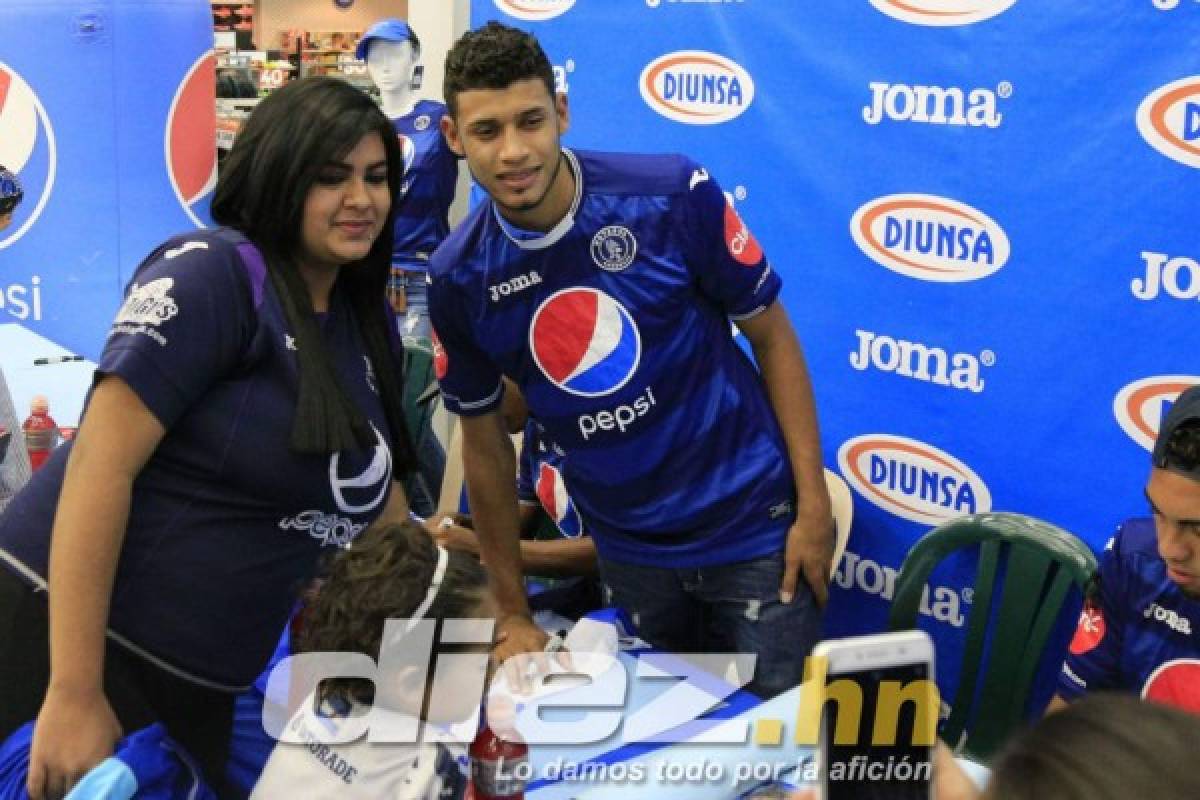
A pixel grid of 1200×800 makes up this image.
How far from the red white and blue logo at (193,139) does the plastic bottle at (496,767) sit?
3.90 metres

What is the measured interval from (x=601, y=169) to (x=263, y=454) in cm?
82

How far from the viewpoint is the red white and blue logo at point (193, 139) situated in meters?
5.06

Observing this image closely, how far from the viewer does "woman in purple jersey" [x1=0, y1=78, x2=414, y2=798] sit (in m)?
1.52

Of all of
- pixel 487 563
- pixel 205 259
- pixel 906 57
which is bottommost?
pixel 487 563

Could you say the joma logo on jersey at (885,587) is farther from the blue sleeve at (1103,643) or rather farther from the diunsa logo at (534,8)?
the diunsa logo at (534,8)

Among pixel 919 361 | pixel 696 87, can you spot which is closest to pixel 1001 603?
pixel 919 361

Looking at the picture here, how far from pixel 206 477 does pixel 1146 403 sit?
1.89 meters

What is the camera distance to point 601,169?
2.17 meters

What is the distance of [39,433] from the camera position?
3139 mm

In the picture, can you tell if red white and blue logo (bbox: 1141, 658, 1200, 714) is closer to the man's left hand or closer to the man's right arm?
the man's left hand

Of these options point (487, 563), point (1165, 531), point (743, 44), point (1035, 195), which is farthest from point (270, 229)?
point (743, 44)

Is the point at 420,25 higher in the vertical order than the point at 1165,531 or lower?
higher

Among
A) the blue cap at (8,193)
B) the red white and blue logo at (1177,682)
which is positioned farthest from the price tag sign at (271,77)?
the red white and blue logo at (1177,682)

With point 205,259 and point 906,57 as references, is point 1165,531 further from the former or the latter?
point 906,57
